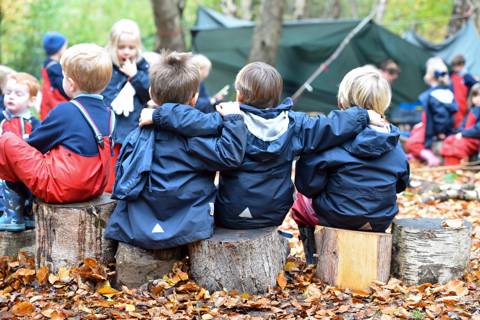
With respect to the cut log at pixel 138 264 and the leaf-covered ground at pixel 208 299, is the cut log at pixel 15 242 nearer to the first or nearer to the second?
the leaf-covered ground at pixel 208 299

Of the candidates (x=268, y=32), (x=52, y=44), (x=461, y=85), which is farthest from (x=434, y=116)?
(x=52, y=44)

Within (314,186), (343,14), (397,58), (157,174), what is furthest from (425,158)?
(343,14)

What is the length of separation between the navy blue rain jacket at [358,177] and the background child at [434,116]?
22.1 feet

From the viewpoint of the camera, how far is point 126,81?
261 inches

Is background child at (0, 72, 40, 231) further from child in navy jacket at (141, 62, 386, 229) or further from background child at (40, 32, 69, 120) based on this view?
background child at (40, 32, 69, 120)

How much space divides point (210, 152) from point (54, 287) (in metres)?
1.48

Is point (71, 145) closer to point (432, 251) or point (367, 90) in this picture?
point (367, 90)

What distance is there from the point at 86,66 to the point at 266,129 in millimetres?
1396

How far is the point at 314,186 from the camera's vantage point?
4.83 m

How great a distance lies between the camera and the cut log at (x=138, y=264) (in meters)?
4.66

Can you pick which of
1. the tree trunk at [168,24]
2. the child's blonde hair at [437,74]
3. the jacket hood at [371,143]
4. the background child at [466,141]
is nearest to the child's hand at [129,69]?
the jacket hood at [371,143]

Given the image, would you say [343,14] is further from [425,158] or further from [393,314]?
[393,314]

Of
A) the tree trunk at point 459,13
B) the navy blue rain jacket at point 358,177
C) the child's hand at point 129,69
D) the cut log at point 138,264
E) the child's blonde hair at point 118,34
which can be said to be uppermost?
the tree trunk at point 459,13

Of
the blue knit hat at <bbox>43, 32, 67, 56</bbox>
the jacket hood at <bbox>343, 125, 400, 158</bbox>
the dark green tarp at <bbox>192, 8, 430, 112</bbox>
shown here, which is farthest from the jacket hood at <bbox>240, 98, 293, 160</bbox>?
the dark green tarp at <bbox>192, 8, 430, 112</bbox>
